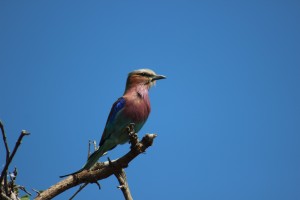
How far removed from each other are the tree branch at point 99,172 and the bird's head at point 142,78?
1936 millimetres

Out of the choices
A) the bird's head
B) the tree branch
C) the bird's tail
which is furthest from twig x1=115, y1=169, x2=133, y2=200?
the bird's head

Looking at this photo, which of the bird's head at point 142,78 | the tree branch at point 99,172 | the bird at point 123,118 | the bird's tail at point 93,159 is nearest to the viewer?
the tree branch at point 99,172

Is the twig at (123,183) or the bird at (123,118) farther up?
the bird at (123,118)

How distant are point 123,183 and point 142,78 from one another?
2.43 meters

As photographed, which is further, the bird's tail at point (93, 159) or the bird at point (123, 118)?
the bird at point (123, 118)

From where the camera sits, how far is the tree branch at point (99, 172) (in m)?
4.93

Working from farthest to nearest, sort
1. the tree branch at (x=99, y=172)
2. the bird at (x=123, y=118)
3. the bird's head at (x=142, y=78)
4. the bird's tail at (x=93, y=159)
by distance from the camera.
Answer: the bird's head at (x=142, y=78)
the bird at (x=123, y=118)
the bird's tail at (x=93, y=159)
the tree branch at (x=99, y=172)

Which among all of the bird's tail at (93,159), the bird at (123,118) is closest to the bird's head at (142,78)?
the bird at (123,118)

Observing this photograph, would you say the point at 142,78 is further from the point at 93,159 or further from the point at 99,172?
the point at 99,172

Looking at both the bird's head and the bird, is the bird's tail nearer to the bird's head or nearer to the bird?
the bird

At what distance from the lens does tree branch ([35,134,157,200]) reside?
194 inches

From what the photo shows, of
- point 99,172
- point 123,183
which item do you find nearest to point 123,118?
point 99,172

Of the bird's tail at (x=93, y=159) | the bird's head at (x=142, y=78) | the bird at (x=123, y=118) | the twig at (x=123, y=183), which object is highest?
the bird's head at (x=142, y=78)

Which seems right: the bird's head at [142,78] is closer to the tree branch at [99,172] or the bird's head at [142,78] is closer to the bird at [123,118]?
the bird at [123,118]
